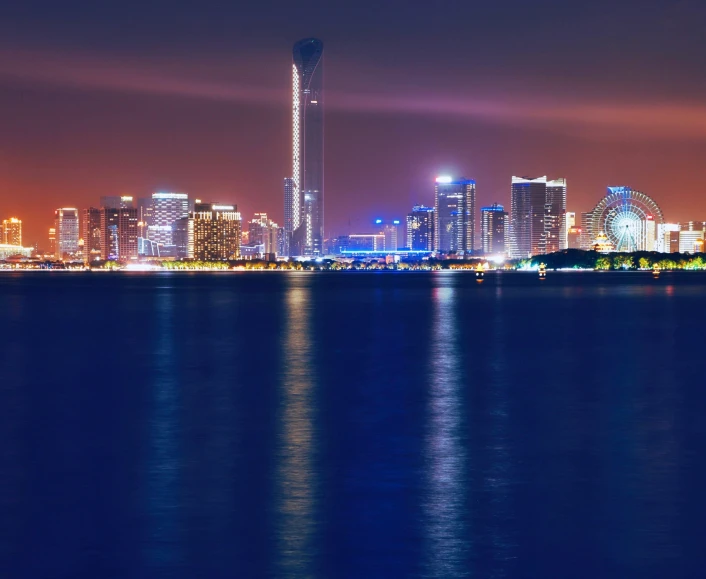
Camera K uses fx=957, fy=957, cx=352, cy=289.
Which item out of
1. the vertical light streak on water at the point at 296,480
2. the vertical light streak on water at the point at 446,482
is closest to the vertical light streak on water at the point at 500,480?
the vertical light streak on water at the point at 446,482

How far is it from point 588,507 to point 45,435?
12.2 meters

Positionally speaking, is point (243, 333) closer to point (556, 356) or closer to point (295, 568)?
point (556, 356)

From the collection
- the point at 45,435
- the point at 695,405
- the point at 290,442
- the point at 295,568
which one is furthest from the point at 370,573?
the point at 695,405

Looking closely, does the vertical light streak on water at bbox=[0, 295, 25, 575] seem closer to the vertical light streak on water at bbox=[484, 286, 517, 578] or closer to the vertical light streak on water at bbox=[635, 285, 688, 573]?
the vertical light streak on water at bbox=[484, 286, 517, 578]

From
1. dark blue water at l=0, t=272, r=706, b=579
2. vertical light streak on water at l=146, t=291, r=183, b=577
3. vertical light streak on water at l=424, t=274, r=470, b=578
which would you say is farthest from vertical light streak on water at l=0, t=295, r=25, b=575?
vertical light streak on water at l=424, t=274, r=470, b=578

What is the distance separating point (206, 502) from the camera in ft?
46.6

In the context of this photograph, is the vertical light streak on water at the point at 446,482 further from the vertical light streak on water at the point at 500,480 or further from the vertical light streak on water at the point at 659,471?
the vertical light streak on water at the point at 659,471

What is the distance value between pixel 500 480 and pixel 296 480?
11.1ft

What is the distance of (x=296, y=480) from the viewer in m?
15.8

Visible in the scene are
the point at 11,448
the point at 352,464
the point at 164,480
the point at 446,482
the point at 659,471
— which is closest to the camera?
the point at 446,482

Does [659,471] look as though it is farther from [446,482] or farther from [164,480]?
[164,480]

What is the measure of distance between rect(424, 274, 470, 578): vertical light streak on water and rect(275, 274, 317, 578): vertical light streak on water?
152 centimetres

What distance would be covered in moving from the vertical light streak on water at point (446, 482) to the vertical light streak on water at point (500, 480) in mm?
375

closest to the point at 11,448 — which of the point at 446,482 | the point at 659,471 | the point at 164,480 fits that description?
the point at 164,480
